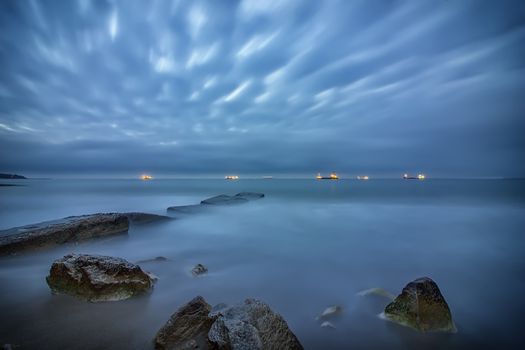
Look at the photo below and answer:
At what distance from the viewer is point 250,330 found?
2957mm

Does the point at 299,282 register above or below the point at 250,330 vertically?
below

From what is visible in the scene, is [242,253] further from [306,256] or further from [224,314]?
[224,314]

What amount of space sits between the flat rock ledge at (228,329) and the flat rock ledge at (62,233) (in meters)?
7.17

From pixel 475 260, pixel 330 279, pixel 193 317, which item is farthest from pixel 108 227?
pixel 475 260

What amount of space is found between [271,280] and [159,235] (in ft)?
22.0

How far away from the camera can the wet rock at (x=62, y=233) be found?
7.42 meters

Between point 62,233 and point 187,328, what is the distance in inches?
307

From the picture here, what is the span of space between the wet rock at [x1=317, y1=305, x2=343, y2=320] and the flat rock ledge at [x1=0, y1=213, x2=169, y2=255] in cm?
896

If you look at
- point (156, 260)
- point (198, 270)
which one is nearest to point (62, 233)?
point (156, 260)

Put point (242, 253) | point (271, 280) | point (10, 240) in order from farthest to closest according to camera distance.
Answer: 1. point (242, 253)
2. point (10, 240)
3. point (271, 280)

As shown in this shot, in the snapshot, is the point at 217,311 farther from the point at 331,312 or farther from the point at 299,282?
the point at 299,282

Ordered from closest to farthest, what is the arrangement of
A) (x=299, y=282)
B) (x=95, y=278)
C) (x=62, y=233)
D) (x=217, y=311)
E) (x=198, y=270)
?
(x=217, y=311), (x=95, y=278), (x=299, y=282), (x=198, y=270), (x=62, y=233)

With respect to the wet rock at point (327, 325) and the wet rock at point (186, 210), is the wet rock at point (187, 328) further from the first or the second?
the wet rock at point (186, 210)

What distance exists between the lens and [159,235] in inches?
430
